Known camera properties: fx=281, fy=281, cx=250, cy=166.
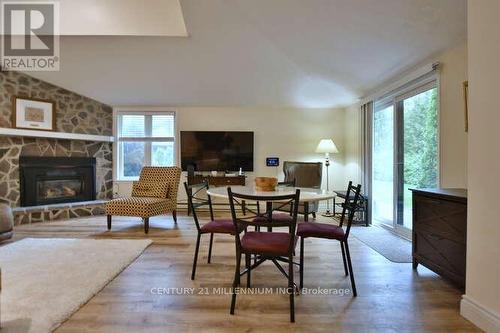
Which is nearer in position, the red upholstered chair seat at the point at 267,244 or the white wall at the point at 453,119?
the red upholstered chair seat at the point at 267,244

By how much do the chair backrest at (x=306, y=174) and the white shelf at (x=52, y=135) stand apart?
3717 millimetres

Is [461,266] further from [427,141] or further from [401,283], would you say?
[427,141]

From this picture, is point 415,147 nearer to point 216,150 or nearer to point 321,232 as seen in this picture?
point 321,232

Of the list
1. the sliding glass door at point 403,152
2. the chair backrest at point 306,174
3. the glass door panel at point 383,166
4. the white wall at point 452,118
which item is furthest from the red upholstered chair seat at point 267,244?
the chair backrest at point 306,174

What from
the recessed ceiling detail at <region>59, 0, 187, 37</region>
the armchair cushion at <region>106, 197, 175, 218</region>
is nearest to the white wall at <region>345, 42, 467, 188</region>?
the recessed ceiling detail at <region>59, 0, 187, 37</region>

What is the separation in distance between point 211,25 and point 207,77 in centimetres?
133

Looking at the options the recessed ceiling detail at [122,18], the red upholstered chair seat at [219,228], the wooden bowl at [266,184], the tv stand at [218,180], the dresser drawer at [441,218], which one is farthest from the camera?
the tv stand at [218,180]

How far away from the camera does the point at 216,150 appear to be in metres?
5.64

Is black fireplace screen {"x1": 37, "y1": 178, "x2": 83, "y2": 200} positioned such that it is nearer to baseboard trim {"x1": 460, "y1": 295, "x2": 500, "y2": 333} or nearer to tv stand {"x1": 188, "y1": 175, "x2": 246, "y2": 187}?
tv stand {"x1": 188, "y1": 175, "x2": 246, "y2": 187}

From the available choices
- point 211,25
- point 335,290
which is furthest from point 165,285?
point 211,25

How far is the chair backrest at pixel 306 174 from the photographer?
4957 millimetres

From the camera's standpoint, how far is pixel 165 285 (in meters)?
2.29

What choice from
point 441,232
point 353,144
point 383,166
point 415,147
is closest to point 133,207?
point 441,232

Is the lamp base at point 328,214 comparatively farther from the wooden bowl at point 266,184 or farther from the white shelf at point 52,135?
the white shelf at point 52,135
